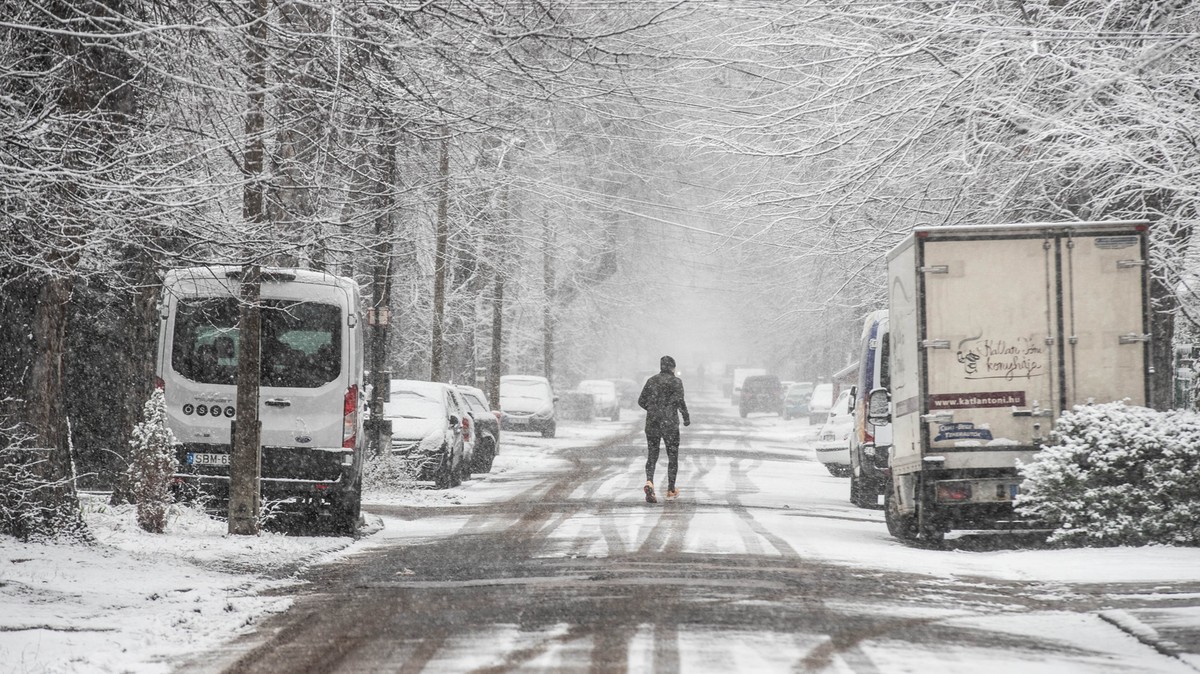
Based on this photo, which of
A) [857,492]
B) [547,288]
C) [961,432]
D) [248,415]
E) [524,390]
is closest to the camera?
[961,432]

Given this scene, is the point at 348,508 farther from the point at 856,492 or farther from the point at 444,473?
the point at 856,492

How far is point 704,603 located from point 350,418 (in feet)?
19.5

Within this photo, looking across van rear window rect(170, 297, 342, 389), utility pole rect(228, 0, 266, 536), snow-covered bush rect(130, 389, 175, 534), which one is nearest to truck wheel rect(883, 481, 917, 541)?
van rear window rect(170, 297, 342, 389)

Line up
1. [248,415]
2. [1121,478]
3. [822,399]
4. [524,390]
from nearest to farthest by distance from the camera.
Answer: [1121,478] → [248,415] → [524,390] → [822,399]

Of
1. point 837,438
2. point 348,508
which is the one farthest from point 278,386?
point 837,438

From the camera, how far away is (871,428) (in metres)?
18.4

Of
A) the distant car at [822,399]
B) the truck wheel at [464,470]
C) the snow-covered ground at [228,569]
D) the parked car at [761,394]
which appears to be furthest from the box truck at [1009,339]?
the parked car at [761,394]

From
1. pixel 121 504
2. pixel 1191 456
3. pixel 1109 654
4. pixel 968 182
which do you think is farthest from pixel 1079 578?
pixel 121 504

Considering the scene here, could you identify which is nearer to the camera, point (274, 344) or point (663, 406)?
point (274, 344)

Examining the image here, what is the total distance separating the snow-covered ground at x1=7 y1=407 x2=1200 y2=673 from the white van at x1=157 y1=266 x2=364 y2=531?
2.23 ft

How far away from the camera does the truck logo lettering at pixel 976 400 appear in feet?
40.9

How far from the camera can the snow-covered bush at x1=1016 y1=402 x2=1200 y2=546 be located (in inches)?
441

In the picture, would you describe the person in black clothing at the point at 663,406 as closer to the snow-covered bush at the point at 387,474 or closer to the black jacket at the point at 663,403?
the black jacket at the point at 663,403

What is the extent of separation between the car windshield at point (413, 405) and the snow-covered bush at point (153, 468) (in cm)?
864
